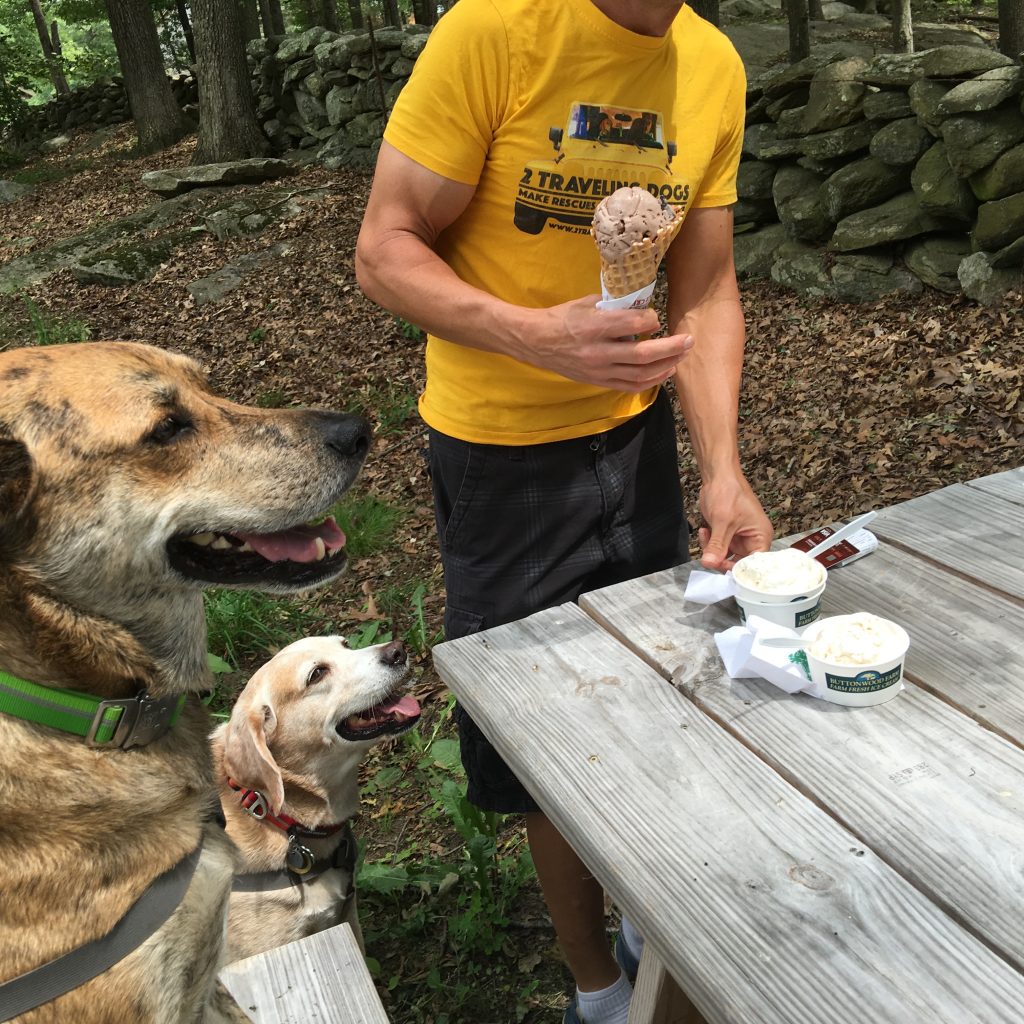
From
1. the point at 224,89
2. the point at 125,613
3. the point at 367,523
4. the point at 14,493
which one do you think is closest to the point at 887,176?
the point at 367,523

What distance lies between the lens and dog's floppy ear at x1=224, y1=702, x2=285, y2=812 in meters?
2.68

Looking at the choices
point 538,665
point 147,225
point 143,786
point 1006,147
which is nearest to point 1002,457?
point 1006,147

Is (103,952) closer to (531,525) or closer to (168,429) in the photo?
(168,429)

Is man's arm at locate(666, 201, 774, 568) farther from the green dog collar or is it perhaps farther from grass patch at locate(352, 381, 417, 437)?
grass patch at locate(352, 381, 417, 437)

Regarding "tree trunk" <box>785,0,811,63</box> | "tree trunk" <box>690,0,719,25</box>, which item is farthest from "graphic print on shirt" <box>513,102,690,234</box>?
"tree trunk" <box>785,0,811,63</box>

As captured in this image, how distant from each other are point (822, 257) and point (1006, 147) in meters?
1.38

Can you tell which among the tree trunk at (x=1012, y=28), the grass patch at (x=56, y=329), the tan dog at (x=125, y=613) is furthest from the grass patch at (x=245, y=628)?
the tree trunk at (x=1012, y=28)

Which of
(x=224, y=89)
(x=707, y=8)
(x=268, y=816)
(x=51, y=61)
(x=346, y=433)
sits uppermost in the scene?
(x=51, y=61)

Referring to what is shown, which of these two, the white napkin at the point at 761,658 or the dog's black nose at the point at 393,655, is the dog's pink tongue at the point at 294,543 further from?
the dog's black nose at the point at 393,655

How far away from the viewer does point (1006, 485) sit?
2244 mm

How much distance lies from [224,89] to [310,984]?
44.2ft

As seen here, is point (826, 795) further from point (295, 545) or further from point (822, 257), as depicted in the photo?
point (822, 257)

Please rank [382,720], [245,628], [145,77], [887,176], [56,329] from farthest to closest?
[145,77], [56,329], [887,176], [245,628], [382,720]

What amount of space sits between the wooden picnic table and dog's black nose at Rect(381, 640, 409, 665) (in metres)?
1.22
